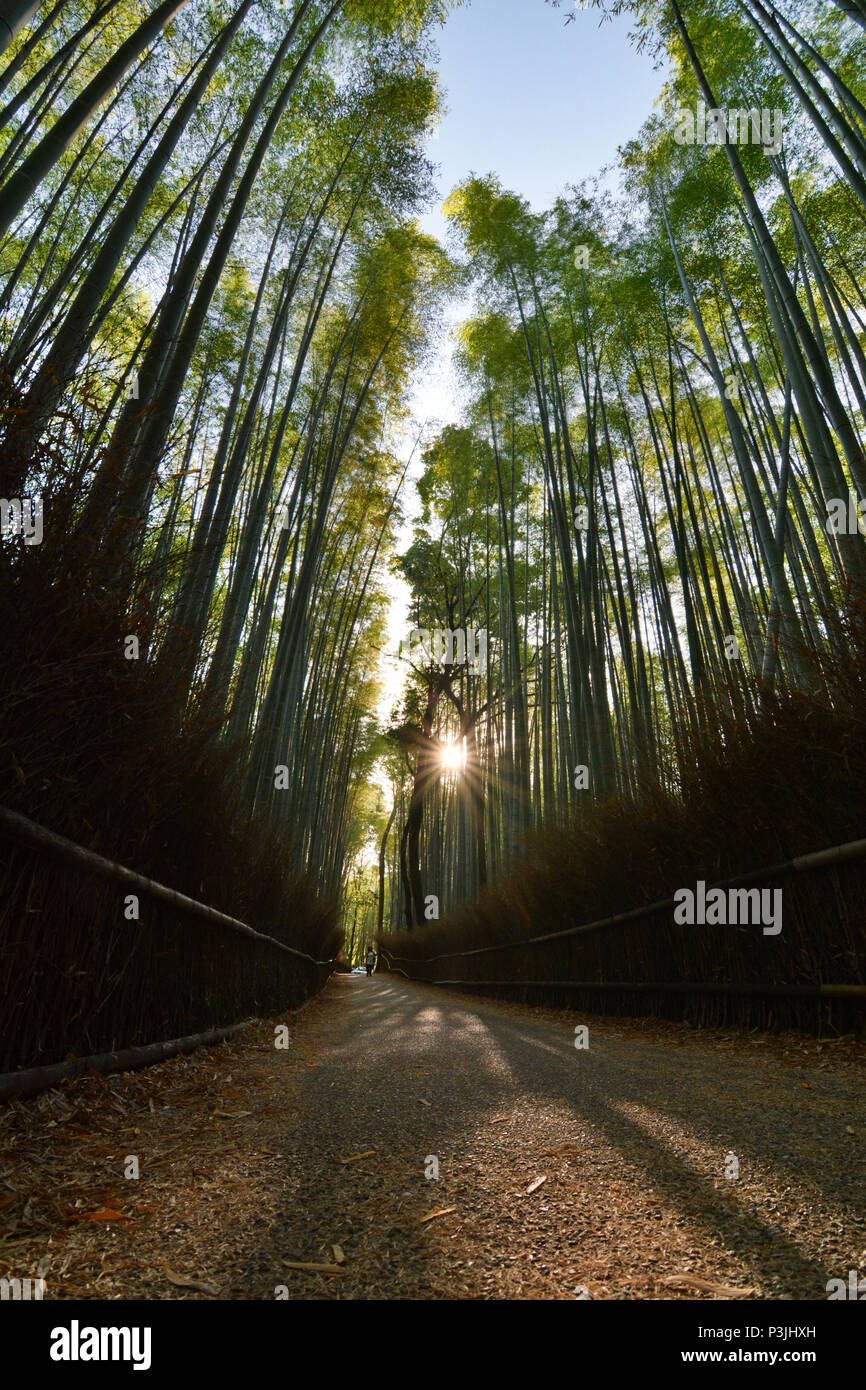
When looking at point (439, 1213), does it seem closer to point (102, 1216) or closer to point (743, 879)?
point (102, 1216)

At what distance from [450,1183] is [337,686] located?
7.56 meters

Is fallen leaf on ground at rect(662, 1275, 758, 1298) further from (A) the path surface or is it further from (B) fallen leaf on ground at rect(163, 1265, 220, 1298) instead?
(B) fallen leaf on ground at rect(163, 1265, 220, 1298)

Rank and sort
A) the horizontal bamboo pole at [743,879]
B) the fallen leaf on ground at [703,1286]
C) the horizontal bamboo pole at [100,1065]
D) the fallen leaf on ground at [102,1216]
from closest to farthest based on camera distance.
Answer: the fallen leaf on ground at [703,1286], the fallen leaf on ground at [102,1216], the horizontal bamboo pole at [100,1065], the horizontal bamboo pole at [743,879]

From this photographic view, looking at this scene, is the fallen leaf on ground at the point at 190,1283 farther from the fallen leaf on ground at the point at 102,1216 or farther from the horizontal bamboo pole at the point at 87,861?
the horizontal bamboo pole at the point at 87,861

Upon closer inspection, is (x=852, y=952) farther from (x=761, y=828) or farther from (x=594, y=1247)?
(x=594, y=1247)

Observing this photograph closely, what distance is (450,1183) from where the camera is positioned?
1155mm

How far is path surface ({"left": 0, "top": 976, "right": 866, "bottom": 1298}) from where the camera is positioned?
2.69 feet

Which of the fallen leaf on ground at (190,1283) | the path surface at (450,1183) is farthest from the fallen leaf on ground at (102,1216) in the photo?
the fallen leaf on ground at (190,1283)

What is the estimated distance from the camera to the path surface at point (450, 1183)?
820mm

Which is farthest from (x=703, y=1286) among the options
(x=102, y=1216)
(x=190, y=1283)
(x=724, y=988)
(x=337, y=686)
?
(x=337, y=686)

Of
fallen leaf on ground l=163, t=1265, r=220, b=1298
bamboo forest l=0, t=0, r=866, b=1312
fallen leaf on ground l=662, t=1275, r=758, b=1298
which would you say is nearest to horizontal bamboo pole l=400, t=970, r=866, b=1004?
bamboo forest l=0, t=0, r=866, b=1312

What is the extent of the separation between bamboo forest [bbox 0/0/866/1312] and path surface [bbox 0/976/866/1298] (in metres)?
0.01

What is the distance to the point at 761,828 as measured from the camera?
8.98ft

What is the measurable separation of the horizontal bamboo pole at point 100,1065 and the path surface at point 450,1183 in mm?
42
